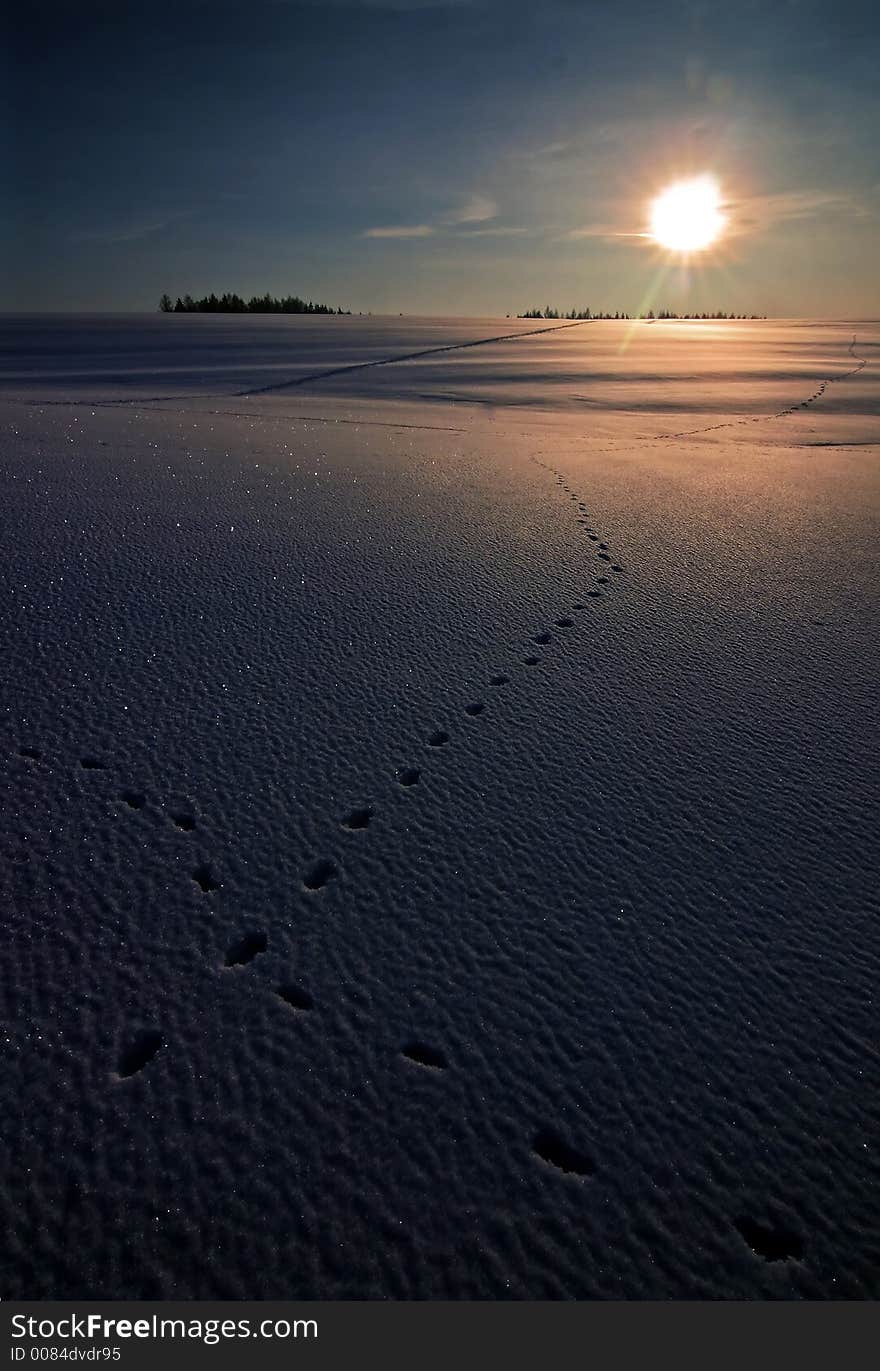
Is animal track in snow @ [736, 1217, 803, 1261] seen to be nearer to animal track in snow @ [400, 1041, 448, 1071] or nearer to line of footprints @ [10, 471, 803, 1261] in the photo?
line of footprints @ [10, 471, 803, 1261]

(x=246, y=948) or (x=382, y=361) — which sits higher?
(x=382, y=361)

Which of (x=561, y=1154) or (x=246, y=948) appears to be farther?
(x=246, y=948)

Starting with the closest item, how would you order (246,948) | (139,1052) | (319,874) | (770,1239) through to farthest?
(770,1239)
(139,1052)
(246,948)
(319,874)

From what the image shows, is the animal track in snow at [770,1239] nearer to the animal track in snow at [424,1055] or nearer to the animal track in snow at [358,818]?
the animal track in snow at [424,1055]

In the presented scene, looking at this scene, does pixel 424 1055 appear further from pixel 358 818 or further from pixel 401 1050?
pixel 358 818

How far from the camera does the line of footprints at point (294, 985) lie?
0.67 m

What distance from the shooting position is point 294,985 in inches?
31.7

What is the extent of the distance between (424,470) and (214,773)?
211 centimetres

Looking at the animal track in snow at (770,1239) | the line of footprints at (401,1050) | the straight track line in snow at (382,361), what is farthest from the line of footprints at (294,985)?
the straight track line in snow at (382,361)

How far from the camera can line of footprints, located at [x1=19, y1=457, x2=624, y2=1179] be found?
672 millimetres

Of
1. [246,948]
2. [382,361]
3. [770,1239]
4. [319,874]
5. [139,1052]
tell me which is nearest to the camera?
[770,1239]

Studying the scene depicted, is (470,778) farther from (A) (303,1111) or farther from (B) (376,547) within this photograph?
(B) (376,547)

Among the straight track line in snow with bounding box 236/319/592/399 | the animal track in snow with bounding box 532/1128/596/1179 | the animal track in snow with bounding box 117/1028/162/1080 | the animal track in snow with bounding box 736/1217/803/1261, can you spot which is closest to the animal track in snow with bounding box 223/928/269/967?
the animal track in snow with bounding box 117/1028/162/1080

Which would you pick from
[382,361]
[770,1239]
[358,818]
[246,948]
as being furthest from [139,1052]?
[382,361]
